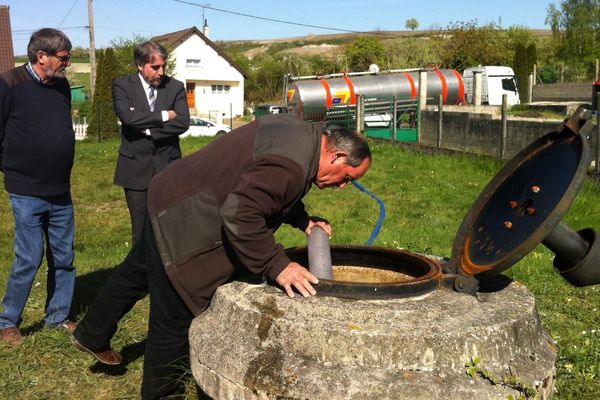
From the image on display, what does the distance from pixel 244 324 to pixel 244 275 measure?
434mm

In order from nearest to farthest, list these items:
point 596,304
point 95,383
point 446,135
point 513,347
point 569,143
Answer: point 513,347, point 569,143, point 95,383, point 596,304, point 446,135

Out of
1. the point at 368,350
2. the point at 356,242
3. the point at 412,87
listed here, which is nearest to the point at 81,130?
the point at 412,87

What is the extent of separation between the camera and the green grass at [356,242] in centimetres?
414

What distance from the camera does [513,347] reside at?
2822mm

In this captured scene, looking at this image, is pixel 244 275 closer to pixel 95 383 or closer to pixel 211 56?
pixel 95 383

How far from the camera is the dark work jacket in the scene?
2781 mm

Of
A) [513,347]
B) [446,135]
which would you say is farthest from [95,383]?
[446,135]

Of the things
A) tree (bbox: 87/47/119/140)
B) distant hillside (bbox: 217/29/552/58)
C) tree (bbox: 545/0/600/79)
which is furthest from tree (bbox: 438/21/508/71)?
distant hillside (bbox: 217/29/552/58)

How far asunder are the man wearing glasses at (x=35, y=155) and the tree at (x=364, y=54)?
148 ft

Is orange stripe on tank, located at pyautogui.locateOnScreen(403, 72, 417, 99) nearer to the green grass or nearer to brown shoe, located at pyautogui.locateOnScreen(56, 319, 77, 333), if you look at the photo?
the green grass

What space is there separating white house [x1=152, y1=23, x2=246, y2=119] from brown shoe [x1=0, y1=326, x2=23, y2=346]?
42430 millimetres

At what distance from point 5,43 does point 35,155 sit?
95.4ft

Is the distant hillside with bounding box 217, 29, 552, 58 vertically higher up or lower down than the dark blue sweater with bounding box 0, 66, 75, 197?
higher up

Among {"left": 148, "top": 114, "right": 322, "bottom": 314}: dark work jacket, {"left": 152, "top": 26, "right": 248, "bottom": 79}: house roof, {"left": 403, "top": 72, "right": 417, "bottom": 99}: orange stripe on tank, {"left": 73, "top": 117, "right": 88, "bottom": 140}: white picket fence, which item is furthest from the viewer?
{"left": 152, "top": 26, "right": 248, "bottom": 79}: house roof
